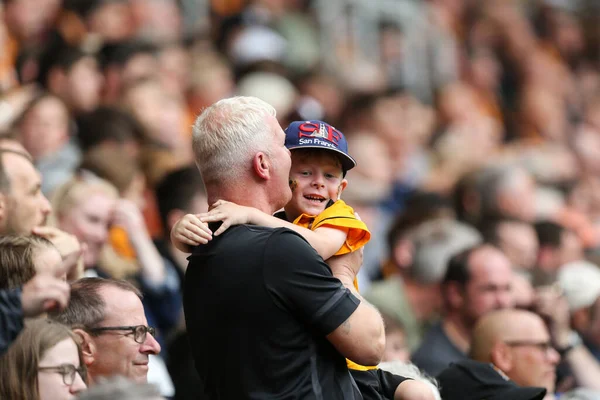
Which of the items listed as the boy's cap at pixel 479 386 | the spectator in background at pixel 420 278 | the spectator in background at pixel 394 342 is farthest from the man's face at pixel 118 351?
the spectator in background at pixel 420 278

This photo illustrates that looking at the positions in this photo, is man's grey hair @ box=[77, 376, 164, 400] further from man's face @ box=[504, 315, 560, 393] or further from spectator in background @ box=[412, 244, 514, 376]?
spectator in background @ box=[412, 244, 514, 376]

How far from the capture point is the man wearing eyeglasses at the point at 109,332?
469 centimetres

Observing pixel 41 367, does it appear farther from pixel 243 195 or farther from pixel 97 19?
pixel 97 19

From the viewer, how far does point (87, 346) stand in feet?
15.4

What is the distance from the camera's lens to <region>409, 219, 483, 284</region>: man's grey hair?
8391mm

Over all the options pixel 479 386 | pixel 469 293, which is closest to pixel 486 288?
pixel 469 293

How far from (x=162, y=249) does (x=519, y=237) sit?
3.07m

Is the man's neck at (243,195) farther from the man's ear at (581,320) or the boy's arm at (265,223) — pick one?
the man's ear at (581,320)

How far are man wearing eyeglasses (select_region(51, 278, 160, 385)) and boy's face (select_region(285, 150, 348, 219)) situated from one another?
0.80m

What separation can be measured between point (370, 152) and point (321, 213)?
6.06 meters

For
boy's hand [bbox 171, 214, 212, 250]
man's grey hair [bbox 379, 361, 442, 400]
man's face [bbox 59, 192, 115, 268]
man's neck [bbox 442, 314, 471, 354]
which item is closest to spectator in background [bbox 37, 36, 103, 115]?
man's face [bbox 59, 192, 115, 268]

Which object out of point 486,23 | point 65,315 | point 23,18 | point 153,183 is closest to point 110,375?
point 65,315

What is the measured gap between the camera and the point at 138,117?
9391mm

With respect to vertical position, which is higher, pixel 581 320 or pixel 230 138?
pixel 230 138
